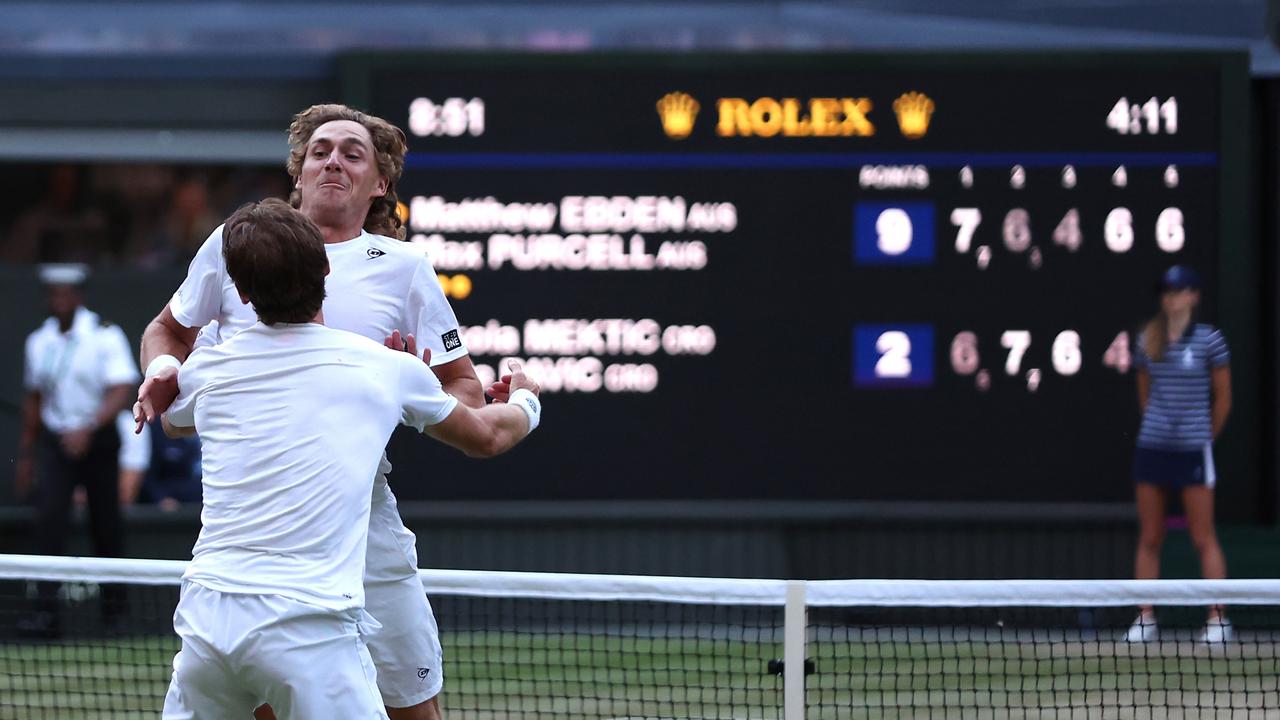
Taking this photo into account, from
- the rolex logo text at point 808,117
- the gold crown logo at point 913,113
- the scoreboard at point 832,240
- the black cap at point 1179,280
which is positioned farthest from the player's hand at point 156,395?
the black cap at point 1179,280

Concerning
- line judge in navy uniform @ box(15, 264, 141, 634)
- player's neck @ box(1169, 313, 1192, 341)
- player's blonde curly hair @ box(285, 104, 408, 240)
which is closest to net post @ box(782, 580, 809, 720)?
player's blonde curly hair @ box(285, 104, 408, 240)

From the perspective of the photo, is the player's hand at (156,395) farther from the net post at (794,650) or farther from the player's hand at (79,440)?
the player's hand at (79,440)

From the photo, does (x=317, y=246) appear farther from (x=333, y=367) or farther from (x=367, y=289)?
(x=367, y=289)

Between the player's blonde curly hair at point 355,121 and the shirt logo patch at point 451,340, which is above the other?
the player's blonde curly hair at point 355,121

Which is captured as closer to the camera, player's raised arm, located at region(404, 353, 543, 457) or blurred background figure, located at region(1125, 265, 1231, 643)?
player's raised arm, located at region(404, 353, 543, 457)

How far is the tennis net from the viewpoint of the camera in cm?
484

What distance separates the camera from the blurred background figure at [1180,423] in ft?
25.9

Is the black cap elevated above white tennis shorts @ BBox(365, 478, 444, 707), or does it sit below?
above

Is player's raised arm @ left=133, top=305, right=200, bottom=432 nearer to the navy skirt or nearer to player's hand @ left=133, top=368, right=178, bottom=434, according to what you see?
player's hand @ left=133, top=368, right=178, bottom=434

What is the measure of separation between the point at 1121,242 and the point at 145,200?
4.58m

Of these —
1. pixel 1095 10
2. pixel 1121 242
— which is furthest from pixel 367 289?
pixel 1095 10

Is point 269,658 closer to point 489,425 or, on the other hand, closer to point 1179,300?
point 489,425

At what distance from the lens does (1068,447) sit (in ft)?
27.2

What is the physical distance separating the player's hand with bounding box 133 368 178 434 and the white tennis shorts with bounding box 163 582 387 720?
43cm
